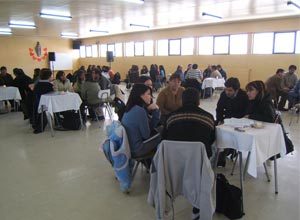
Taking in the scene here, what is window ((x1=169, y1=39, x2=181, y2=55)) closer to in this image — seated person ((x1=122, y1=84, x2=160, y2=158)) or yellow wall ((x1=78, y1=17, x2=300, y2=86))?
yellow wall ((x1=78, y1=17, x2=300, y2=86))

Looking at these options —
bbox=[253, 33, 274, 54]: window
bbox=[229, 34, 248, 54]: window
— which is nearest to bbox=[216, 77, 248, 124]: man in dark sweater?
bbox=[253, 33, 274, 54]: window

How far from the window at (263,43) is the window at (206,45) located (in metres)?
1.85

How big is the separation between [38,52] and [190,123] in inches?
650

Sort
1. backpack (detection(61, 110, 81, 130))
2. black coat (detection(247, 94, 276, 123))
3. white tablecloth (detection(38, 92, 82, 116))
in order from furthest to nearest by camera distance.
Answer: backpack (detection(61, 110, 81, 130)) < white tablecloth (detection(38, 92, 82, 116)) < black coat (detection(247, 94, 276, 123))

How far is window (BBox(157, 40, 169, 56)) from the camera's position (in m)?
13.1

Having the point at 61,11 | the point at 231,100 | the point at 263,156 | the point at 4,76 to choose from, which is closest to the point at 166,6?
Answer: the point at 61,11

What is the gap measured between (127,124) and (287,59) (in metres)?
8.52

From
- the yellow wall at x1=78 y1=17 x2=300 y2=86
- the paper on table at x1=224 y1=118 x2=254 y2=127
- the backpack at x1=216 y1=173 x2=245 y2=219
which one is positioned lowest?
the backpack at x1=216 y1=173 x2=245 y2=219

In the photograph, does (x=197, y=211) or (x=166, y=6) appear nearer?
(x=197, y=211)

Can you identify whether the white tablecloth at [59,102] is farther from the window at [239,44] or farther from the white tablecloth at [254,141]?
A: the window at [239,44]

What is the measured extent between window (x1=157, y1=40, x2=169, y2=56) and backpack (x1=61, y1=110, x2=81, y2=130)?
8738 mm

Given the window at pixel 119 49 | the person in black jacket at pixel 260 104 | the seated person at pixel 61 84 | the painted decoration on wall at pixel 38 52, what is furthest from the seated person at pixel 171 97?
the painted decoration on wall at pixel 38 52

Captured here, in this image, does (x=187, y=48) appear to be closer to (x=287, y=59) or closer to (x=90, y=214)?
(x=287, y=59)

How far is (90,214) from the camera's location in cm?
233
